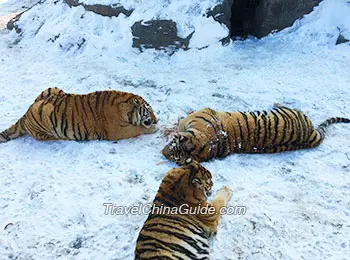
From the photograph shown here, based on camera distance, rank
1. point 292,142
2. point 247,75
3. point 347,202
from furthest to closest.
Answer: point 247,75, point 292,142, point 347,202

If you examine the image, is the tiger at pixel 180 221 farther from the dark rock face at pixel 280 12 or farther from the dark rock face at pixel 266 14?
the dark rock face at pixel 280 12

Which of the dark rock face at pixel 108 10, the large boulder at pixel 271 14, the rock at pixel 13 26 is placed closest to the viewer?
the large boulder at pixel 271 14

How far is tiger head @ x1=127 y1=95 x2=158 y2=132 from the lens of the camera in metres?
4.05

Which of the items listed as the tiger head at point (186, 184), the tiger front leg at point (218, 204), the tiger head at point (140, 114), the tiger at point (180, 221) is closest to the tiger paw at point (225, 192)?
the tiger front leg at point (218, 204)

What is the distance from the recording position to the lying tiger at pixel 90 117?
4027 mm

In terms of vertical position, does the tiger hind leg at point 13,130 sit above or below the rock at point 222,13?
below

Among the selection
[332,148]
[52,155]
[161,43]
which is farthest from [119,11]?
[332,148]

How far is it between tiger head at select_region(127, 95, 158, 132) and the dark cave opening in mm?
3062

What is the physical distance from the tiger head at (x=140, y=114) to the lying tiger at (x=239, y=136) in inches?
19.5

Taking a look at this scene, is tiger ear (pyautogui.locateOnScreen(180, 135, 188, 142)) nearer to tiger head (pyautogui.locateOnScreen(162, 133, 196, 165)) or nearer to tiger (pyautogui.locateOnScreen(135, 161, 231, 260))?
tiger head (pyautogui.locateOnScreen(162, 133, 196, 165))

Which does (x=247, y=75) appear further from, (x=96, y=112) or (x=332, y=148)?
(x=96, y=112)

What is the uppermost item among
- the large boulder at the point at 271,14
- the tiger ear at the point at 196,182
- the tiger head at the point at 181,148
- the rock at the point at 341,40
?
the large boulder at the point at 271,14

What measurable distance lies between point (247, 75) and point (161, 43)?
1.53 m

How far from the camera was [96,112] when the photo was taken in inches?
158
